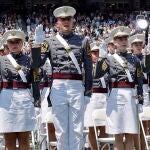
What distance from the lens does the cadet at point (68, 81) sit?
26.8 feet

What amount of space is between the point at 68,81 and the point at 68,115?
0.41 m

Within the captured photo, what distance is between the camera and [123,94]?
905 centimetres

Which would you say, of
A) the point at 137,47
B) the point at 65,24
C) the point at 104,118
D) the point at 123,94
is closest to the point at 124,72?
the point at 123,94

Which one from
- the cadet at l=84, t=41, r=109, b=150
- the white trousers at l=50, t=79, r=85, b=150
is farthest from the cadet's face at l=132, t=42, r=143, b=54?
the white trousers at l=50, t=79, r=85, b=150

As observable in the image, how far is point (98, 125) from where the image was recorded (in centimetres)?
1015

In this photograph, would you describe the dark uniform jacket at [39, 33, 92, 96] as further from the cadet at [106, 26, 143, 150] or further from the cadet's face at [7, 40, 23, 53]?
the cadet at [106, 26, 143, 150]

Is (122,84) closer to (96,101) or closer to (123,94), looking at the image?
(123,94)

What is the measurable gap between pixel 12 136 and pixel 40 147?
2.19m

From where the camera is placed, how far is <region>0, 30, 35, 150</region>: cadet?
8203mm

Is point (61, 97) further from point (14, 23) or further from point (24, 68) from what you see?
point (14, 23)

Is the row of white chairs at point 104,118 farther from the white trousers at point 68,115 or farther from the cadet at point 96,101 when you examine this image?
the white trousers at point 68,115

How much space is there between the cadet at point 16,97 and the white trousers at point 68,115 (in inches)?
13.2

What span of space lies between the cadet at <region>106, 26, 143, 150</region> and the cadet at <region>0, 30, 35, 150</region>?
1.26m

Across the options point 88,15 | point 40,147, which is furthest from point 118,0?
point 40,147
